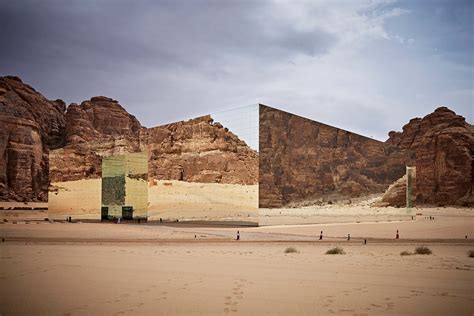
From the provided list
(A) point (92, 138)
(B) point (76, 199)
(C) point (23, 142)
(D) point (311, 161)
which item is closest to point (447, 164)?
(D) point (311, 161)

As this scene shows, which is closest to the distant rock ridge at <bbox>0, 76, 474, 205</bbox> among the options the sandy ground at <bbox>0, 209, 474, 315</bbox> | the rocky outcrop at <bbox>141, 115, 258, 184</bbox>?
the rocky outcrop at <bbox>141, 115, 258, 184</bbox>

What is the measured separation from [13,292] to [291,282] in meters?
3.73

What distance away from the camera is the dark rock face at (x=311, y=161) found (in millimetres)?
23531

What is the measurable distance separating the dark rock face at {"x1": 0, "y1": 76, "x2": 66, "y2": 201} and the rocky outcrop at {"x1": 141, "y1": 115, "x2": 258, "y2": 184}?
138 ft

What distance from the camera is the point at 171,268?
7.47 m

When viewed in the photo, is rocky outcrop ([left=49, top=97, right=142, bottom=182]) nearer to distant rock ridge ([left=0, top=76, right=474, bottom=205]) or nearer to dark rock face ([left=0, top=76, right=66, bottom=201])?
distant rock ridge ([left=0, top=76, right=474, bottom=205])

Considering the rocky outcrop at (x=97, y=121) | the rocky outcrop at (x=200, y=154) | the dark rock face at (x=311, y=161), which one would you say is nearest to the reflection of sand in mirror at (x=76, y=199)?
the rocky outcrop at (x=200, y=154)

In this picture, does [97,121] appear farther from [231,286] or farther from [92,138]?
[231,286]

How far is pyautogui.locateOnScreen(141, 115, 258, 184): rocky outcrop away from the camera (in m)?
23.9

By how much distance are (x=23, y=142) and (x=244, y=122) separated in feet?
184

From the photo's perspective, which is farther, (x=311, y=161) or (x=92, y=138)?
(x=92, y=138)

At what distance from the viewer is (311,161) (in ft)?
87.6

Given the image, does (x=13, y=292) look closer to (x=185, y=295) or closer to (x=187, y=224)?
(x=185, y=295)

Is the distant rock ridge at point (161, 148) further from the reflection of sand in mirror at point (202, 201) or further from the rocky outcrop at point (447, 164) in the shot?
the reflection of sand in mirror at point (202, 201)
